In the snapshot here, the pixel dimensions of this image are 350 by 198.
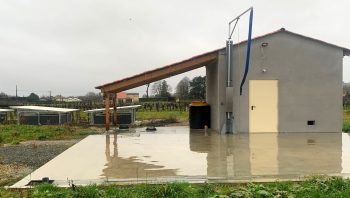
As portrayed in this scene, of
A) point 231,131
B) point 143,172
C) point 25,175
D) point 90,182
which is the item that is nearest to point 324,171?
point 143,172

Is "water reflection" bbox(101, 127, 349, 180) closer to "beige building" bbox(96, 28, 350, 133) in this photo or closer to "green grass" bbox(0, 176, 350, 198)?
"green grass" bbox(0, 176, 350, 198)

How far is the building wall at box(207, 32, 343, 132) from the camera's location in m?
15.2

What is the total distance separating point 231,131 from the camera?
14.9 metres

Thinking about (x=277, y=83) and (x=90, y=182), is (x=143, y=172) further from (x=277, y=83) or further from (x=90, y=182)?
(x=277, y=83)

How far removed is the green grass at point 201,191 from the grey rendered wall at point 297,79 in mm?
9634

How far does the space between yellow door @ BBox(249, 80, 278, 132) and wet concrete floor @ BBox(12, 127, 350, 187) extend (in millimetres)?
3490

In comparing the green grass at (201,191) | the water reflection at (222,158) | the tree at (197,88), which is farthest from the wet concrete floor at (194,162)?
the tree at (197,88)

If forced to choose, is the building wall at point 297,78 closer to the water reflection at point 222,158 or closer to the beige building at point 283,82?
the beige building at point 283,82

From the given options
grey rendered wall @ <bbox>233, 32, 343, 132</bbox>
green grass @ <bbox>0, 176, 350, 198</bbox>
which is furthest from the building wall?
green grass @ <bbox>0, 176, 350, 198</bbox>

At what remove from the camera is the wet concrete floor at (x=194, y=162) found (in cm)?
653

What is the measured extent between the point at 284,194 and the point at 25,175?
4457 mm

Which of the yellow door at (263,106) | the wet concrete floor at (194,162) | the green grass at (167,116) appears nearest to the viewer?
the wet concrete floor at (194,162)

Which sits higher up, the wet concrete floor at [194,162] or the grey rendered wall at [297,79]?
the grey rendered wall at [297,79]

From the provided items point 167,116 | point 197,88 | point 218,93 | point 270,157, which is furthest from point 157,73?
point 197,88
